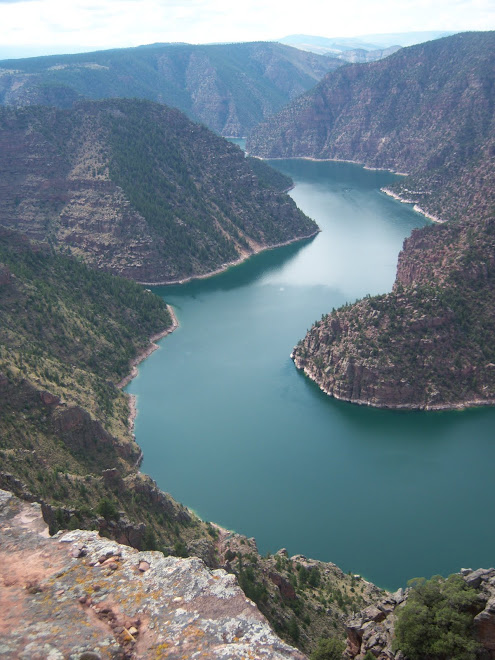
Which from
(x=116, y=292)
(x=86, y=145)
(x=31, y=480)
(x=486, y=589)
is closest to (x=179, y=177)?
(x=86, y=145)

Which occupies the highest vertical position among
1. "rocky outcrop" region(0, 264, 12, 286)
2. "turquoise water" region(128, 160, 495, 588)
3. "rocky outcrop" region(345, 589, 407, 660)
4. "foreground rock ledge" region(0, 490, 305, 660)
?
"foreground rock ledge" region(0, 490, 305, 660)

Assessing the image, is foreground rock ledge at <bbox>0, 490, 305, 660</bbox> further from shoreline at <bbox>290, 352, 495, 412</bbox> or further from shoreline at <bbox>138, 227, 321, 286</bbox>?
shoreline at <bbox>138, 227, 321, 286</bbox>

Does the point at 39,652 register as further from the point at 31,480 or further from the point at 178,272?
the point at 178,272

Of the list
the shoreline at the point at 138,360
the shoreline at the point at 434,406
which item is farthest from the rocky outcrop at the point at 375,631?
the shoreline at the point at 434,406

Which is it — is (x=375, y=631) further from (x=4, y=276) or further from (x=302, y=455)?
(x=4, y=276)

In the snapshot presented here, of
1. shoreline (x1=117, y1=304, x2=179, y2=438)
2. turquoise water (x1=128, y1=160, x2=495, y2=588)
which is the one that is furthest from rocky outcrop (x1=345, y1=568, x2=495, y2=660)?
shoreline (x1=117, y1=304, x2=179, y2=438)
